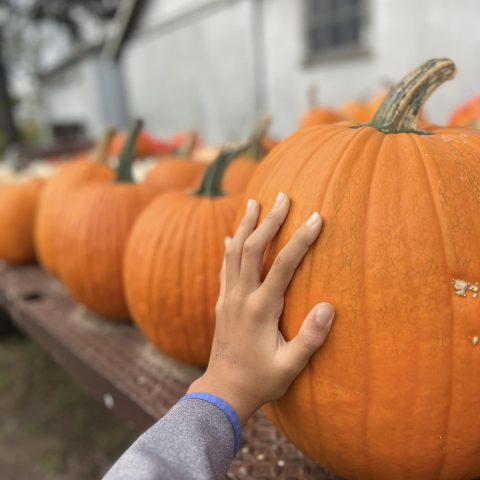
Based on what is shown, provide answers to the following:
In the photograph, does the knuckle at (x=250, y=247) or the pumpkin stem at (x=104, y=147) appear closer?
the knuckle at (x=250, y=247)

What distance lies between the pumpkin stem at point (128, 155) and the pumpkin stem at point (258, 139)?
1.54 ft

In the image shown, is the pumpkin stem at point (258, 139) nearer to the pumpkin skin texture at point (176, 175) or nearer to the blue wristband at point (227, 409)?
the pumpkin skin texture at point (176, 175)

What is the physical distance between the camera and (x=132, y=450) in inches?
30.7

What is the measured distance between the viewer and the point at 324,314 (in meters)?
0.83

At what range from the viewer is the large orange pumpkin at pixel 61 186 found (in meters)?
2.34

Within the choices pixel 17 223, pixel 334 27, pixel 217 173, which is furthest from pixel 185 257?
pixel 334 27

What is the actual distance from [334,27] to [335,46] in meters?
0.26

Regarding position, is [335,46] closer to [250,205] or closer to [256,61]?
[256,61]

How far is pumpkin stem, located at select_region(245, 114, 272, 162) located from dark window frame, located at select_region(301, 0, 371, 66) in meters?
5.13

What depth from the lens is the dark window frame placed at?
670 centimetres

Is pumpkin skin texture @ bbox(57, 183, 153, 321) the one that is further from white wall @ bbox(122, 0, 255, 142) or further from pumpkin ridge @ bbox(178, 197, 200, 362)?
white wall @ bbox(122, 0, 255, 142)

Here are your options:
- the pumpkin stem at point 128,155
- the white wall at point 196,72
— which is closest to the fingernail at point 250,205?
the pumpkin stem at point 128,155

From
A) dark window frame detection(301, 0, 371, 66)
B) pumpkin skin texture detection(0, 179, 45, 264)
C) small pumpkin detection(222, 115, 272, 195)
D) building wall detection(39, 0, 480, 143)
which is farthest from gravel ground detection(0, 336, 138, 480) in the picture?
dark window frame detection(301, 0, 371, 66)

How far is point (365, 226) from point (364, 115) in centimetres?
213
